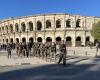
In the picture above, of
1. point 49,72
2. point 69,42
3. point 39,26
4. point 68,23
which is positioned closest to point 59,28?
point 68,23

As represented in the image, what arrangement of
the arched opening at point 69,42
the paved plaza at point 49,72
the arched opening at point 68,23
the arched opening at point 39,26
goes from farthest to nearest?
the arched opening at point 39,26, the arched opening at point 68,23, the arched opening at point 69,42, the paved plaza at point 49,72

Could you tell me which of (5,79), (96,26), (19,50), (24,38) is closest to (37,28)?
(24,38)

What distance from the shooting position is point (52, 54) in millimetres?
25250

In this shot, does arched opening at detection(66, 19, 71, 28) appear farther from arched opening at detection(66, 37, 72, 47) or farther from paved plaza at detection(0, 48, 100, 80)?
paved plaza at detection(0, 48, 100, 80)

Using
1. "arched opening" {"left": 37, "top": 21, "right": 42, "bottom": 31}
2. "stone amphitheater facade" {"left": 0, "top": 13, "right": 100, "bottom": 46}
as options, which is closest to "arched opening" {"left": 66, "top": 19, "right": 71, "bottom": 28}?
"stone amphitheater facade" {"left": 0, "top": 13, "right": 100, "bottom": 46}

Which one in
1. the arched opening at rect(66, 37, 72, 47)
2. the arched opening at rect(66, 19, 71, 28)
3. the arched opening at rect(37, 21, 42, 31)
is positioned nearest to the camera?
the arched opening at rect(66, 37, 72, 47)

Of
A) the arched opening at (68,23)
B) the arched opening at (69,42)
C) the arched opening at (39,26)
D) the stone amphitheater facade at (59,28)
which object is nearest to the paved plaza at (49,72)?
the arched opening at (69,42)

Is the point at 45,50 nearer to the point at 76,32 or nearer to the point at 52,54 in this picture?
the point at 52,54

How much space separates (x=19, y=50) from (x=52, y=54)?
4615 mm

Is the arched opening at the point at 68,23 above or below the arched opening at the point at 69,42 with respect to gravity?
above

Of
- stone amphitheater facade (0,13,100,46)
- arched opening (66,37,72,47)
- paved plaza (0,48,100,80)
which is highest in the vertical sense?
stone amphitheater facade (0,13,100,46)

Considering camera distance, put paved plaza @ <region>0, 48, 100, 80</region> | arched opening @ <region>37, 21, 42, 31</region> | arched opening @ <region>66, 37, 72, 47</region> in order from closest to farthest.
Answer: paved plaza @ <region>0, 48, 100, 80</region>, arched opening @ <region>66, 37, 72, 47</region>, arched opening @ <region>37, 21, 42, 31</region>

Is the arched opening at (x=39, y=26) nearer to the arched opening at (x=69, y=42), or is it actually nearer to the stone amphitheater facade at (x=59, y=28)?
the stone amphitheater facade at (x=59, y=28)

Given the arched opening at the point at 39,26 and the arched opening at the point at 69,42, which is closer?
the arched opening at the point at 69,42
